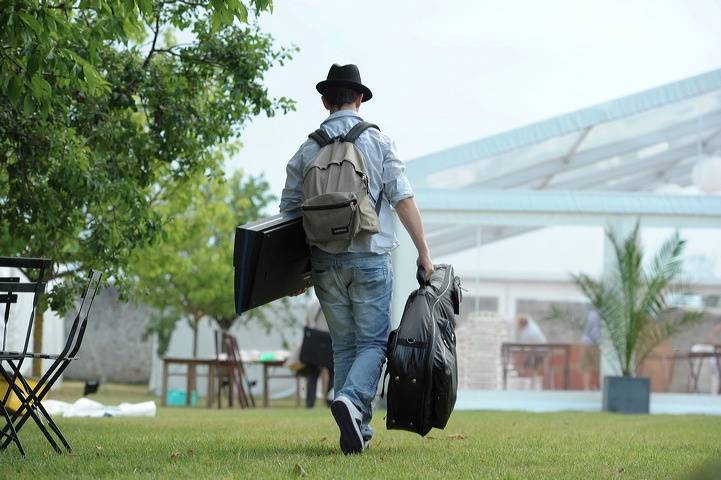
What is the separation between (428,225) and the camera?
1510 cm

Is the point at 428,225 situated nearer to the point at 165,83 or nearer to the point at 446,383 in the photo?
the point at 165,83

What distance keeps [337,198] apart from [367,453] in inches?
47.5

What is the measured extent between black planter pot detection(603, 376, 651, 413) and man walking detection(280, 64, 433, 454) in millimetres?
8399

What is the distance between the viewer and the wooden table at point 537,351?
1484 cm

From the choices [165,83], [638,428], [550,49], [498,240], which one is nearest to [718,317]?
[498,240]

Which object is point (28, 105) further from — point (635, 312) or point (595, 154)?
point (595, 154)

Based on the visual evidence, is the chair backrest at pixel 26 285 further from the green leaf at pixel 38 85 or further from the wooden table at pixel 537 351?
the wooden table at pixel 537 351

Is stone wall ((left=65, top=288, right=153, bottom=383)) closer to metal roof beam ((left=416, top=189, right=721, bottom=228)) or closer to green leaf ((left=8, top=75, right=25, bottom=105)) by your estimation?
metal roof beam ((left=416, top=189, right=721, bottom=228))

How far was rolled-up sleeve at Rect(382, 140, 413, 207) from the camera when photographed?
597 centimetres

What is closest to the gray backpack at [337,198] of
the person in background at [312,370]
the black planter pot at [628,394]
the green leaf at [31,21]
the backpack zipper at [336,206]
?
the backpack zipper at [336,206]

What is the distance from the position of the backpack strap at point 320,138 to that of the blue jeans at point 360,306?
515 mm

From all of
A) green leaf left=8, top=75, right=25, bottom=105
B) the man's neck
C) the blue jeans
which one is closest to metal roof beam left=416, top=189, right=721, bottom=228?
the man's neck

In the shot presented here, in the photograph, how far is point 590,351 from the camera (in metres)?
15.0

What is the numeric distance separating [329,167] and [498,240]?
Result: 939 cm
